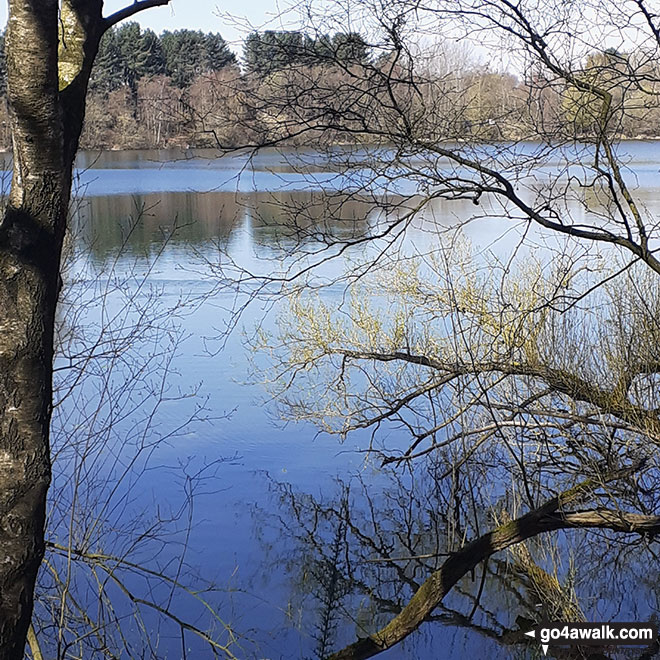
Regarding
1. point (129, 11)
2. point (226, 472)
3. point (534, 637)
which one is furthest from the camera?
point (226, 472)

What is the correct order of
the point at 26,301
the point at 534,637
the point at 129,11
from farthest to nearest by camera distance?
the point at 534,637 < the point at 129,11 < the point at 26,301

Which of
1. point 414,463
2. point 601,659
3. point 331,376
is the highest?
point 331,376

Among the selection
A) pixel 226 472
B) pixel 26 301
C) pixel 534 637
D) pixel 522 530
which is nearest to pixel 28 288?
pixel 26 301

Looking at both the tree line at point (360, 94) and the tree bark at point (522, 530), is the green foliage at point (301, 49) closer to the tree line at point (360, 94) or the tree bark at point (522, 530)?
the tree line at point (360, 94)

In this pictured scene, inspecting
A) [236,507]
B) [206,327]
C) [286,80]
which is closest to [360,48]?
[286,80]

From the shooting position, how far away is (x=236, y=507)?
6.54m

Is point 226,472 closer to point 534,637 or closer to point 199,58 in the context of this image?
point 534,637

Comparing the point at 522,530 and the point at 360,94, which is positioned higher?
the point at 360,94

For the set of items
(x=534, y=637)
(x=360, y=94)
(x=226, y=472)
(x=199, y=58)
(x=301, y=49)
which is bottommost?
(x=534, y=637)

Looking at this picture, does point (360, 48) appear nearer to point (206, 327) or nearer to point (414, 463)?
point (414, 463)

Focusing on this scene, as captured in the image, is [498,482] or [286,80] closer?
[286,80]

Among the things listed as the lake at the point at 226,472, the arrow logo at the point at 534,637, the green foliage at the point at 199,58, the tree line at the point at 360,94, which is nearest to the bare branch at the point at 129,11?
the tree line at the point at 360,94

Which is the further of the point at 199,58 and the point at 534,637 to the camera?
the point at 199,58

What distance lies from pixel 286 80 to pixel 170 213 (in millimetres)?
12138
